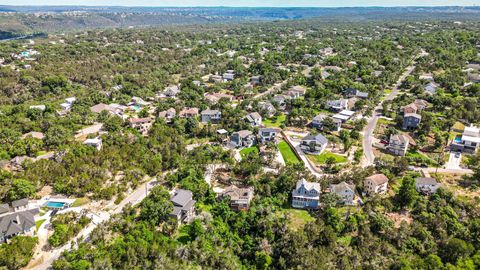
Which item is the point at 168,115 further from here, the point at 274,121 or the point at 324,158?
the point at 324,158

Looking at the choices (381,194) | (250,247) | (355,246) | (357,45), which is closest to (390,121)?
(381,194)

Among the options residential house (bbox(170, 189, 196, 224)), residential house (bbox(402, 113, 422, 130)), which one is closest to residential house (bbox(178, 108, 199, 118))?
residential house (bbox(170, 189, 196, 224))

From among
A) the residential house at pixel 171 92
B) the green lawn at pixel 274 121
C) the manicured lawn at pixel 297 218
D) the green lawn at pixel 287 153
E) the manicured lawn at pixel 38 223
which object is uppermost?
the residential house at pixel 171 92

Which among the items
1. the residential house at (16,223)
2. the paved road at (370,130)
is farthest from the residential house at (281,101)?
the residential house at (16,223)

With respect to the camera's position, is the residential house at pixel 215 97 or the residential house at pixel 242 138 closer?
the residential house at pixel 242 138

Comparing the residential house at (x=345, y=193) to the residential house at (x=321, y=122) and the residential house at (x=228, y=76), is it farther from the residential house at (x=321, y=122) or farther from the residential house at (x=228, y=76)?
the residential house at (x=228, y=76)

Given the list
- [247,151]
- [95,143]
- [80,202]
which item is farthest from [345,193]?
[95,143]
